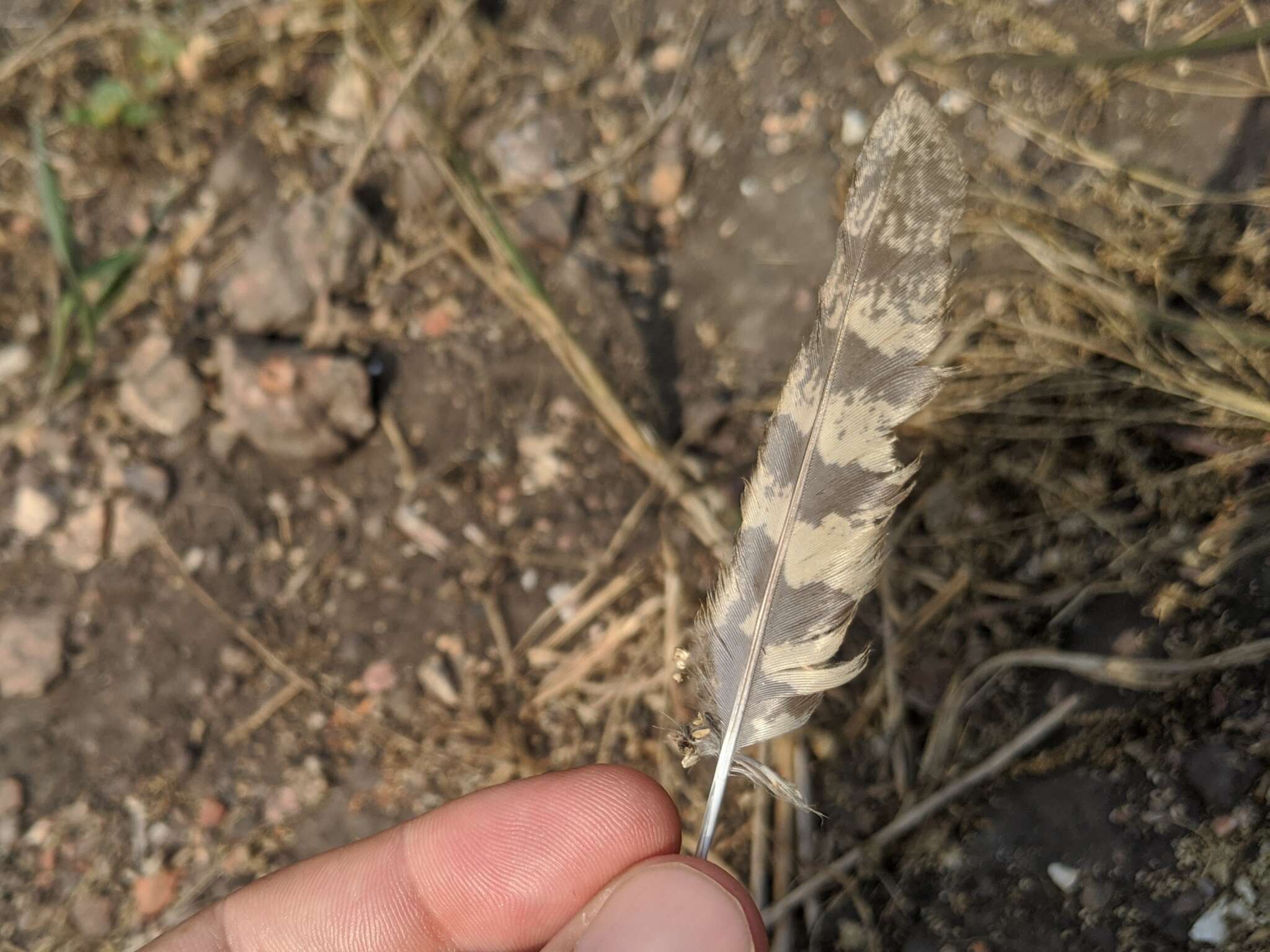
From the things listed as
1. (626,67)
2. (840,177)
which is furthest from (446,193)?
(840,177)

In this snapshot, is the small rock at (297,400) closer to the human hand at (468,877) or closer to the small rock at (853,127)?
the human hand at (468,877)

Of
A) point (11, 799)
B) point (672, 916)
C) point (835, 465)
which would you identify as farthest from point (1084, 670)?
point (11, 799)

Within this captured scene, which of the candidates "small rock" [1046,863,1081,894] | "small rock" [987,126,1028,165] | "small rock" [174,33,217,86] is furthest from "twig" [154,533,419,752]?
"small rock" [987,126,1028,165]

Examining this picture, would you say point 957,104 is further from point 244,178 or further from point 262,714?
point 262,714

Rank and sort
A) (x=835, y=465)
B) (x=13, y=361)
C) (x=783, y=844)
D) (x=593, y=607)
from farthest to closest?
(x=13, y=361) < (x=593, y=607) < (x=783, y=844) < (x=835, y=465)

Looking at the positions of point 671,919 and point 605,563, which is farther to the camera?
point 605,563

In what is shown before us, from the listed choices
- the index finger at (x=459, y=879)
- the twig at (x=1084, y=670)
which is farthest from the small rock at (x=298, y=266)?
A: the twig at (x=1084, y=670)

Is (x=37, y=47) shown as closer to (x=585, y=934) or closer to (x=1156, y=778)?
(x=585, y=934)
